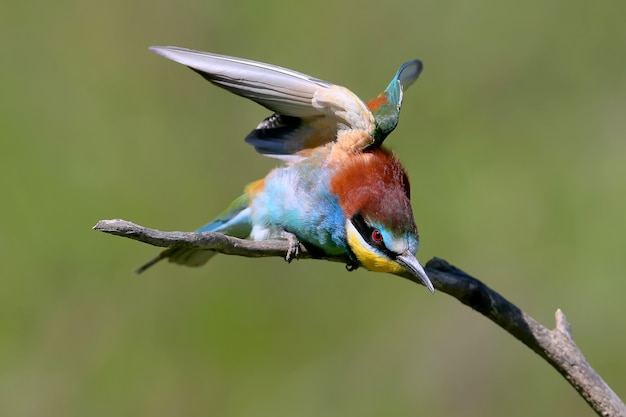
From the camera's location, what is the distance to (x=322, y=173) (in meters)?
3.29

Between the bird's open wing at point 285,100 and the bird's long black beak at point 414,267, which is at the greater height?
the bird's open wing at point 285,100

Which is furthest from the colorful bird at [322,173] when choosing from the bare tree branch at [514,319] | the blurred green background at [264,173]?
the blurred green background at [264,173]

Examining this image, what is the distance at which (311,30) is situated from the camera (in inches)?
196

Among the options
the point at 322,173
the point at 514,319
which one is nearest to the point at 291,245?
the point at 322,173

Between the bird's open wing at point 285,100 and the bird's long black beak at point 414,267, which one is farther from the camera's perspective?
the bird's open wing at point 285,100

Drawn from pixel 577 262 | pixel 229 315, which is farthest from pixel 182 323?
pixel 577 262

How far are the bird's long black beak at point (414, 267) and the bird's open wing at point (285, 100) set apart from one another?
0.46 metres

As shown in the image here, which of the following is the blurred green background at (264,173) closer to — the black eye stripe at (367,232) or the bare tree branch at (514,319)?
the black eye stripe at (367,232)

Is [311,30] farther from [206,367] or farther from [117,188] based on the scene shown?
[206,367]

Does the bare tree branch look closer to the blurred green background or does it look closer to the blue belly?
the blue belly

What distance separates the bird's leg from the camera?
10.5ft

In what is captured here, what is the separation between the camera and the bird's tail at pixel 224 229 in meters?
3.53

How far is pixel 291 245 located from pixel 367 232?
26 centimetres

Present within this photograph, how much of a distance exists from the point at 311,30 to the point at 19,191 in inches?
56.4
